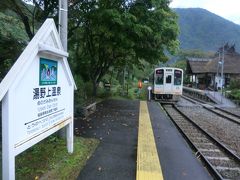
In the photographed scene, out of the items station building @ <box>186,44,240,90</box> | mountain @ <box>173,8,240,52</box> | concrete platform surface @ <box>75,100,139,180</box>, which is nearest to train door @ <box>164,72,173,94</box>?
concrete platform surface @ <box>75,100,139,180</box>

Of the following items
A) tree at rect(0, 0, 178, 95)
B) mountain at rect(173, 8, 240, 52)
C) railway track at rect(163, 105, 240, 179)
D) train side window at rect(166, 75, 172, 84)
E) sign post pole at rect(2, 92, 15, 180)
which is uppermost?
mountain at rect(173, 8, 240, 52)

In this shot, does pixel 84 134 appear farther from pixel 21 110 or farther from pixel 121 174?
pixel 21 110

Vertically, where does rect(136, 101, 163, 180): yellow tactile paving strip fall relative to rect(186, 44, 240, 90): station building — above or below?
below

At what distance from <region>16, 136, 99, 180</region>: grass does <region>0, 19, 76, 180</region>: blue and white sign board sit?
0.63m

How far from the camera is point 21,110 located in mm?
4359

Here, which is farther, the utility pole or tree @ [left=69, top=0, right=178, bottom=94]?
tree @ [left=69, top=0, right=178, bottom=94]

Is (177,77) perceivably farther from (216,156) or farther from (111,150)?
(111,150)

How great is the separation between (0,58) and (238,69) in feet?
160

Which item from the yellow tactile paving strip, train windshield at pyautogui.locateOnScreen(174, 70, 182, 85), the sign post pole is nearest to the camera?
the sign post pole

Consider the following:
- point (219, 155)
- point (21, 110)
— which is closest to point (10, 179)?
point (21, 110)

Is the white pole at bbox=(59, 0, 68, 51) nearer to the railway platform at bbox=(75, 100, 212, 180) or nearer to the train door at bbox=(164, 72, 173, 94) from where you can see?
the railway platform at bbox=(75, 100, 212, 180)

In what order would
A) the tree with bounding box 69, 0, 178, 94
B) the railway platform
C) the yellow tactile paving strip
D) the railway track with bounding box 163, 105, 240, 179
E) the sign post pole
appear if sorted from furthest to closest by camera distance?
the tree with bounding box 69, 0, 178, 94 < the railway track with bounding box 163, 105, 240, 179 < the railway platform < the yellow tactile paving strip < the sign post pole

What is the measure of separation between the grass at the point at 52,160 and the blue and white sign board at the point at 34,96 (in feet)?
2.08

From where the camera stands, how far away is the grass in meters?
5.35
